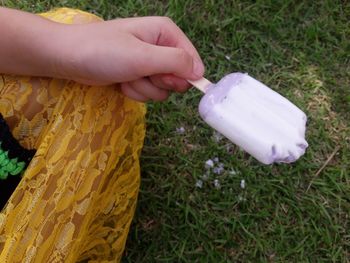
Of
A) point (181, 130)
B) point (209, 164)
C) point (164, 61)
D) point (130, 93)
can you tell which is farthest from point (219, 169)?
point (164, 61)

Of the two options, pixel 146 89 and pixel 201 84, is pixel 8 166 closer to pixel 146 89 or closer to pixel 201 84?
pixel 146 89

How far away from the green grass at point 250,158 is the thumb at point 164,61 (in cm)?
64

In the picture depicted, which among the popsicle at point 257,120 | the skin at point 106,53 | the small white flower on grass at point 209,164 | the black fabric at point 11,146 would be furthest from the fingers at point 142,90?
the small white flower on grass at point 209,164

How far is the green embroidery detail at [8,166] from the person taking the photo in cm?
113

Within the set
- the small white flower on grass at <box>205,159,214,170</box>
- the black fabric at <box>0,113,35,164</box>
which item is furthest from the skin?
the small white flower on grass at <box>205,159,214,170</box>

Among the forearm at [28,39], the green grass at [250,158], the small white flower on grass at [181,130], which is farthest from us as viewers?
the small white flower on grass at [181,130]

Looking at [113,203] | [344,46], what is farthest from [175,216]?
[344,46]

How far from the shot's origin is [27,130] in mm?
1204

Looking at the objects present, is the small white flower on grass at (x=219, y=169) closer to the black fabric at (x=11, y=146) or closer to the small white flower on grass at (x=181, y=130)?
the small white flower on grass at (x=181, y=130)

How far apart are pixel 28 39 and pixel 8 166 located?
0.26m

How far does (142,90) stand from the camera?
A: 1128 mm

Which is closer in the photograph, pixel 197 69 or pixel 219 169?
pixel 197 69

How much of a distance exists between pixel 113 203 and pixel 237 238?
15.9 inches

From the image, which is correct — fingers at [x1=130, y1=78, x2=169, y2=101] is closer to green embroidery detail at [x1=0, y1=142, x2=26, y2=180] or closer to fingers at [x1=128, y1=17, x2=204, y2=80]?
fingers at [x1=128, y1=17, x2=204, y2=80]
